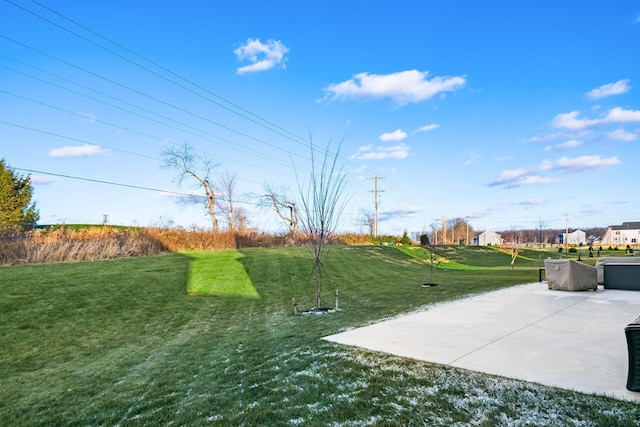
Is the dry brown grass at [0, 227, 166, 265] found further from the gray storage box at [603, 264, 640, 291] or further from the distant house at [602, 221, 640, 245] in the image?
the distant house at [602, 221, 640, 245]

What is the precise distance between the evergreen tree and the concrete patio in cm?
2776

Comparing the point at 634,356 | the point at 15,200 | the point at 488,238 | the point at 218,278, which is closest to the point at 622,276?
the point at 634,356

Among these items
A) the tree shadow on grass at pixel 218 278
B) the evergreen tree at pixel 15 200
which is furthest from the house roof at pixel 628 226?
the evergreen tree at pixel 15 200

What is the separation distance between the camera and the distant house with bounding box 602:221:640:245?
240 ft

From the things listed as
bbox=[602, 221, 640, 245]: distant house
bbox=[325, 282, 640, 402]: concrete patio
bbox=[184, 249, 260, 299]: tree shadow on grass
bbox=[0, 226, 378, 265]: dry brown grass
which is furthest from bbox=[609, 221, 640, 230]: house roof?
bbox=[184, 249, 260, 299]: tree shadow on grass

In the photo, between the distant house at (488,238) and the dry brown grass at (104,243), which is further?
the distant house at (488,238)

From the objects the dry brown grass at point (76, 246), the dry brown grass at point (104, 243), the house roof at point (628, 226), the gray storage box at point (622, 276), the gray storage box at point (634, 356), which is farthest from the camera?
the house roof at point (628, 226)

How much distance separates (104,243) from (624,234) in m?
93.2

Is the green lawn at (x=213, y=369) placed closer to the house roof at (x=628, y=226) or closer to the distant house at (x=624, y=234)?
the distant house at (x=624, y=234)

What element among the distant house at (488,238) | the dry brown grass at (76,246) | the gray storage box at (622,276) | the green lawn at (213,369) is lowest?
the green lawn at (213,369)

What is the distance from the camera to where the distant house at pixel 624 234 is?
7325 cm

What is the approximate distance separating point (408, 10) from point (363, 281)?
363 inches

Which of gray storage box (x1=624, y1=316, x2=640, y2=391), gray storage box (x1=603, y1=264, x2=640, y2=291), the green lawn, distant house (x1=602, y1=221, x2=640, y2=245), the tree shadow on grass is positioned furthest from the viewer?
distant house (x1=602, y1=221, x2=640, y2=245)

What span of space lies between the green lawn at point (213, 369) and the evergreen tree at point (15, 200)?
65.2ft
